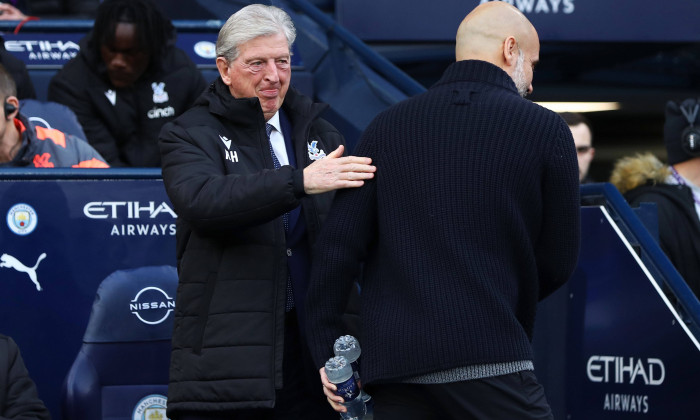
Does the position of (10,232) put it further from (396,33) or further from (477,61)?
(396,33)

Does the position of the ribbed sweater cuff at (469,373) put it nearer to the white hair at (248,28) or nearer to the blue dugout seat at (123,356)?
the white hair at (248,28)

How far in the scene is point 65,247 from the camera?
15.2 feet

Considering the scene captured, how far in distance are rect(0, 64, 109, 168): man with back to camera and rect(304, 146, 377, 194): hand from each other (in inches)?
91.3

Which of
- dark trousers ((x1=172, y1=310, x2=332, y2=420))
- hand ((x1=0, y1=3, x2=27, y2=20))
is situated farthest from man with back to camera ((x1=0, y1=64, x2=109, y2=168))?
hand ((x1=0, y1=3, x2=27, y2=20))

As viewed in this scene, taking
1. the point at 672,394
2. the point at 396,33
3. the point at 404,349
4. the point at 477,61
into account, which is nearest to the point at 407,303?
the point at 404,349

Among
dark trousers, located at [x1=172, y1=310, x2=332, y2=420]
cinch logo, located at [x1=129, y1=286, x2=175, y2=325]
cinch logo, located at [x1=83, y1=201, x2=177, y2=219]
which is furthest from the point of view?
cinch logo, located at [x1=83, y1=201, x2=177, y2=219]

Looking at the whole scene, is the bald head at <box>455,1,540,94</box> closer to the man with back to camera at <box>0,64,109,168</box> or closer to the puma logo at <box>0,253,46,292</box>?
the puma logo at <box>0,253,46,292</box>

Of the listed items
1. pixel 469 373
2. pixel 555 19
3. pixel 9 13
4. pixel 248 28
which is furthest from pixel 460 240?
pixel 555 19

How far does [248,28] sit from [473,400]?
4.09 ft

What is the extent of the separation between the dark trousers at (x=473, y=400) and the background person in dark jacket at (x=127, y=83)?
366cm

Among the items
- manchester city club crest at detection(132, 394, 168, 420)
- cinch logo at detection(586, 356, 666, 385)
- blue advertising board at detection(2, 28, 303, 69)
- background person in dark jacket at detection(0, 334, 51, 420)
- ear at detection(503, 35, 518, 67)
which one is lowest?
manchester city club crest at detection(132, 394, 168, 420)

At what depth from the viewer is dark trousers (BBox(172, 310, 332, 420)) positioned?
3.23 m

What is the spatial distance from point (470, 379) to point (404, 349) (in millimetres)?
171

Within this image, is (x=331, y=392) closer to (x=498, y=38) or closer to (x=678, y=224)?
(x=498, y=38)
